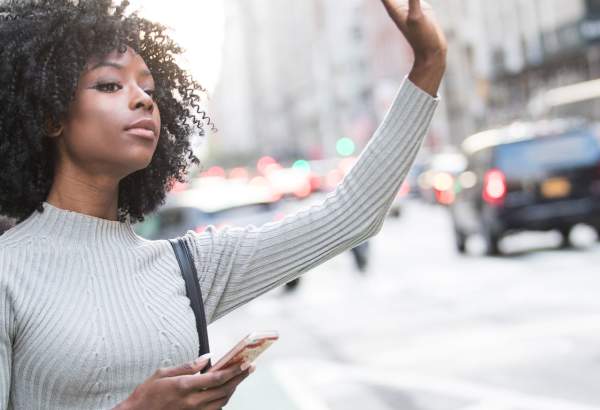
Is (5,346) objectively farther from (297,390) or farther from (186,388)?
(297,390)

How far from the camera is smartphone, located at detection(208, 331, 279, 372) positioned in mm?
1771

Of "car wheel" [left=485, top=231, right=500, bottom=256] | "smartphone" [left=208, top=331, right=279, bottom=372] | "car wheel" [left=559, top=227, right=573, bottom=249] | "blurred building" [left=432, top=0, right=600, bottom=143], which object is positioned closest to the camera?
"smartphone" [left=208, top=331, right=279, bottom=372]

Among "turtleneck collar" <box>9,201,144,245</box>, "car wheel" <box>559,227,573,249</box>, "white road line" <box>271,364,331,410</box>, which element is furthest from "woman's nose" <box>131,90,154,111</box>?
"car wheel" <box>559,227,573,249</box>

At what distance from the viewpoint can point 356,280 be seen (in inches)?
603

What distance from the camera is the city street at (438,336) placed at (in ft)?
22.8

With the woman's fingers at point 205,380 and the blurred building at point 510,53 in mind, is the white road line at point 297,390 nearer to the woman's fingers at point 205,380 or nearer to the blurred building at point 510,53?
the woman's fingers at point 205,380

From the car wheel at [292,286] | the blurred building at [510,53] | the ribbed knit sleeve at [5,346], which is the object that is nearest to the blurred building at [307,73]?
the blurred building at [510,53]

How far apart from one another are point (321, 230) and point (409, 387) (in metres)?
5.12

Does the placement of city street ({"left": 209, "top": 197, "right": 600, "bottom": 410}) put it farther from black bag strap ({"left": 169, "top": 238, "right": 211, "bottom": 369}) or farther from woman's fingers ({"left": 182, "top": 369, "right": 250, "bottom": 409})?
woman's fingers ({"left": 182, "top": 369, "right": 250, "bottom": 409})

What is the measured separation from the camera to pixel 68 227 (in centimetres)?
214

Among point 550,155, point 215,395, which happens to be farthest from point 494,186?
point 215,395

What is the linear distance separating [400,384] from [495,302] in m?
3.78

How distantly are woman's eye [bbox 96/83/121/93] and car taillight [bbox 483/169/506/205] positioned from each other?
13.2 metres

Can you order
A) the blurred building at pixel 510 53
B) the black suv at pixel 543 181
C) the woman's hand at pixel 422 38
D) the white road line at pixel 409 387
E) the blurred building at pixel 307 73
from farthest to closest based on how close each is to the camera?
the blurred building at pixel 307 73 < the blurred building at pixel 510 53 < the black suv at pixel 543 181 < the white road line at pixel 409 387 < the woman's hand at pixel 422 38
